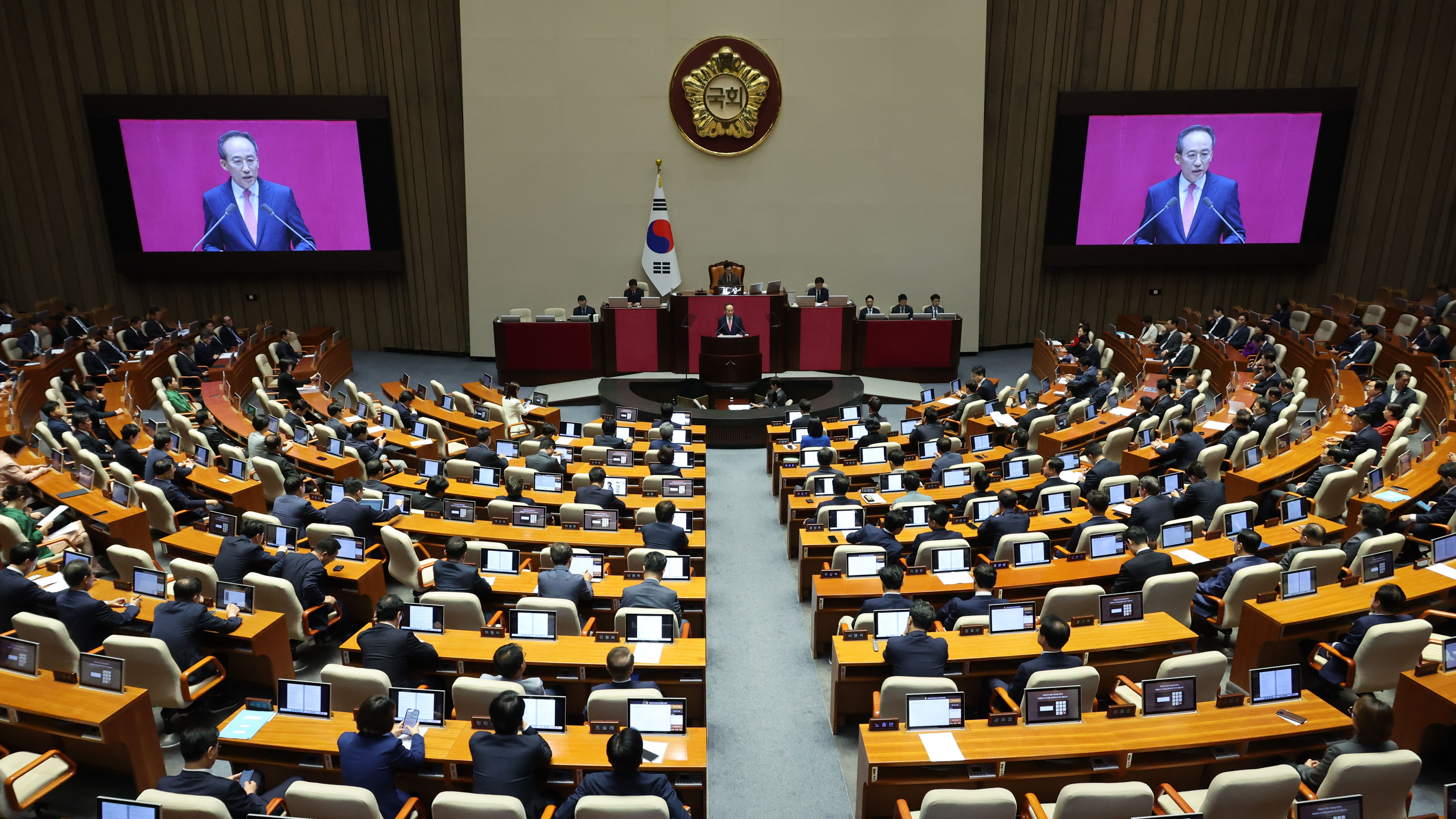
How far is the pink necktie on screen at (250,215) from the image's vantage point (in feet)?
59.0

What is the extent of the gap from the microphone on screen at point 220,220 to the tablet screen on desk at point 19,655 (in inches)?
568

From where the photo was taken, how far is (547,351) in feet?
55.2

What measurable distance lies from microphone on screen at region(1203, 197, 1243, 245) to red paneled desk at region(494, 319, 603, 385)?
489 inches

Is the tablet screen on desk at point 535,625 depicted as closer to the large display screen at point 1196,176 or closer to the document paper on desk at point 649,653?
the document paper on desk at point 649,653

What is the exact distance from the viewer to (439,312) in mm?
19312

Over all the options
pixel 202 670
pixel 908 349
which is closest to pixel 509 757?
pixel 202 670

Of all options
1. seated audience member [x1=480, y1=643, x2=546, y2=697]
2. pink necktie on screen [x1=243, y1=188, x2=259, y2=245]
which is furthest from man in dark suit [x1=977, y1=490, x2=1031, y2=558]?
pink necktie on screen [x1=243, y1=188, x2=259, y2=245]

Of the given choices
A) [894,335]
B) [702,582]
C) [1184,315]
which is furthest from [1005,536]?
[1184,315]

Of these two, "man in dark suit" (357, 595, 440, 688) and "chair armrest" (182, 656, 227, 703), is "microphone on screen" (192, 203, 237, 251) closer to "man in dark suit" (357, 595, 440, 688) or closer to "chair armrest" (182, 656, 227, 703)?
"chair armrest" (182, 656, 227, 703)

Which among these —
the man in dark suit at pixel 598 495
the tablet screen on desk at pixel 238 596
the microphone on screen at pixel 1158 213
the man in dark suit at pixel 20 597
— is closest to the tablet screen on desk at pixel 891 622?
the man in dark suit at pixel 598 495

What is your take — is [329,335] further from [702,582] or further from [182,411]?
Answer: [702,582]

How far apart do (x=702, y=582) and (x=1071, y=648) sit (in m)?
2.74

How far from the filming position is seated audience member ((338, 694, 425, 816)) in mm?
4703

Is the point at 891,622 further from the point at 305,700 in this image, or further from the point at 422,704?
the point at 305,700
